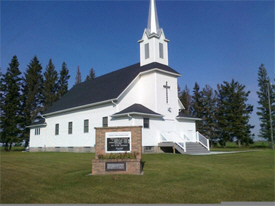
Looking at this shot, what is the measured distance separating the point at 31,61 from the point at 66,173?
4546cm

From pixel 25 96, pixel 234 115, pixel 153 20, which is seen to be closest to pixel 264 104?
pixel 234 115

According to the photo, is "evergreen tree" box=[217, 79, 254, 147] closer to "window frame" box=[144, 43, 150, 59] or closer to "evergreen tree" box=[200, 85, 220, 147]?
"evergreen tree" box=[200, 85, 220, 147]

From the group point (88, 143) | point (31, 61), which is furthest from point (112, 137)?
point (31, 61)

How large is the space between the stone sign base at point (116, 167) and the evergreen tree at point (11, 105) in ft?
125

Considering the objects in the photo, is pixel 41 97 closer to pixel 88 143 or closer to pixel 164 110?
pixel 88 143

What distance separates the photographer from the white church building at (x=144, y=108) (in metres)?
22.7

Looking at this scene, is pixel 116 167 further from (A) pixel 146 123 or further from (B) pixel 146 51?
(B) pixel 146 51

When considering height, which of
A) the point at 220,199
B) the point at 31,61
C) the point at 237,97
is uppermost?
the point at 31,61

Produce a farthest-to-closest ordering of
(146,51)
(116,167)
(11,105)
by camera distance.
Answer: (11,105)
(146,51)
(116,167)

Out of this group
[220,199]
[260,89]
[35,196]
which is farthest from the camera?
[260,89]

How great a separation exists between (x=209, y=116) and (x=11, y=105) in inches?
1510

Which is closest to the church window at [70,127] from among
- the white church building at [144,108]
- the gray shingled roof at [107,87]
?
the white church building at [144,108]

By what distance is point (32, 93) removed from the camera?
47.6 meters

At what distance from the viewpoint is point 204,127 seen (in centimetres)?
5016
